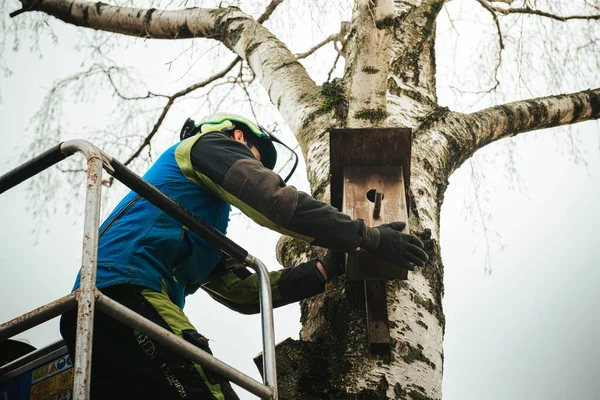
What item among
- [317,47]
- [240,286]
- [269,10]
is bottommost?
[240,286]

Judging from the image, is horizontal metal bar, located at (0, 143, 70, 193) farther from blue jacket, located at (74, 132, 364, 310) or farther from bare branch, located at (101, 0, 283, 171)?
bare branch, located at (101, 0, 283, 171)

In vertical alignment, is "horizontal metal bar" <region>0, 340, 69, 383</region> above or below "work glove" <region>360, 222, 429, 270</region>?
below

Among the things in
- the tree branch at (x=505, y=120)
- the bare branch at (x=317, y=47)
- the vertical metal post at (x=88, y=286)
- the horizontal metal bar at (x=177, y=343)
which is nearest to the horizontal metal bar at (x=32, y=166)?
the vertical metal post at (x=88, y=286)

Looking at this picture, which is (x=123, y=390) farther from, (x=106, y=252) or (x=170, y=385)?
(x=106, y=252)

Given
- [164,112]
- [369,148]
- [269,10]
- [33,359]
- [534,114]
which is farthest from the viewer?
[164,112]

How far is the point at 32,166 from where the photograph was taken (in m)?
1.89

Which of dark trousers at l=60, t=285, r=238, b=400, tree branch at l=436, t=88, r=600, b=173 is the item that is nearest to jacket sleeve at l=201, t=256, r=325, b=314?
dark trousers at l=60, t=285, r=238, b=400

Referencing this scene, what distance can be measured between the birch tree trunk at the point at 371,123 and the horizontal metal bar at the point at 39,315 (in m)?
0.92

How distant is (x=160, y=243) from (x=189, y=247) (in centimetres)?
12

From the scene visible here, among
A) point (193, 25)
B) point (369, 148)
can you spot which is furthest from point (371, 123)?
point (193, 25)

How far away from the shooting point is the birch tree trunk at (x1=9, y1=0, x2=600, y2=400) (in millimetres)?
2252

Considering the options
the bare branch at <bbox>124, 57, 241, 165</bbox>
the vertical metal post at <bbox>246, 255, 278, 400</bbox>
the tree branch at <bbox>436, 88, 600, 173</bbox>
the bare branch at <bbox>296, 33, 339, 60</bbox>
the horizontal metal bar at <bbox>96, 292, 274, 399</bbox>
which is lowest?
the horizontal metal bar at <bbox>96, 292, 274, 399</bbox>

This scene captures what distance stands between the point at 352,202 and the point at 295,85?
1315 mm

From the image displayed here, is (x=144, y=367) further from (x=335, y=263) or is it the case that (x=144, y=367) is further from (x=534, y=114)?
(x=534, y=114)
